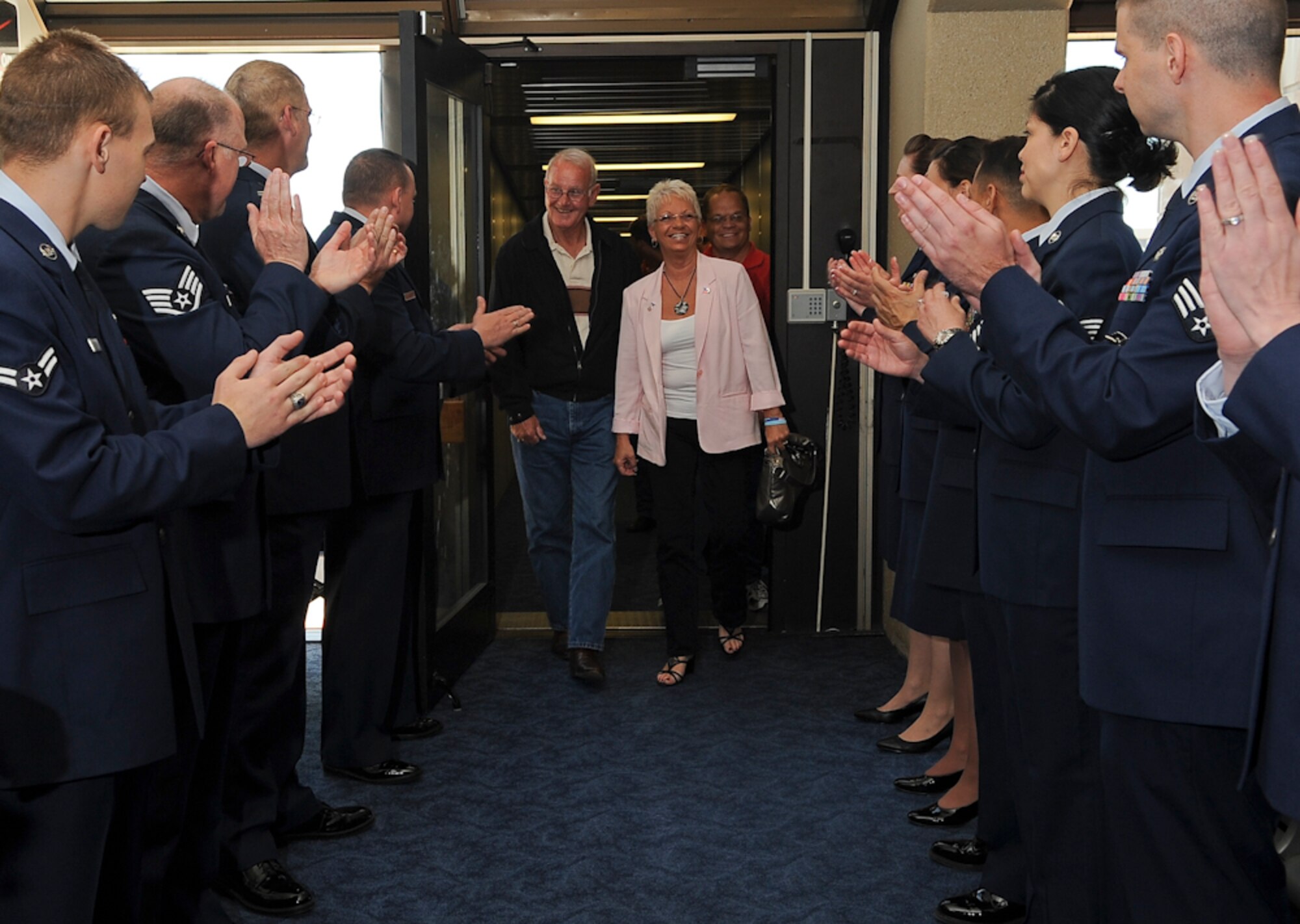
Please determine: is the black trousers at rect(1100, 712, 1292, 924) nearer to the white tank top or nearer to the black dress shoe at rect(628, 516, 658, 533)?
the white tank top

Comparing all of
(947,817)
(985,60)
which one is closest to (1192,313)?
(947,817)

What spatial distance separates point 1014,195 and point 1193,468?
1.05m

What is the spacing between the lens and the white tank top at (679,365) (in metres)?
4.36

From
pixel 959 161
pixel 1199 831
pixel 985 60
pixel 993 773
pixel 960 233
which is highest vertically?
pixel 985 60

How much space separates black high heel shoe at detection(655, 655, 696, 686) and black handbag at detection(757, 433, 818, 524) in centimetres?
59

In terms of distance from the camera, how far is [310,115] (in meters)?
3.04

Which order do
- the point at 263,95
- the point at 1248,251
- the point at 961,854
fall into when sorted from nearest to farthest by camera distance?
the point at 1248,251 < the point at 961,854 < the point at 263,95

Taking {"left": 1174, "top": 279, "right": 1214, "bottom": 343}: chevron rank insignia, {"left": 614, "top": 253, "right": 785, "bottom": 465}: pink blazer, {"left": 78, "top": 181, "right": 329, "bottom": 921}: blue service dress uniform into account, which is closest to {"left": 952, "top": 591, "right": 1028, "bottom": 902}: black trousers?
{"left": 1174, "top": 279, "right": 1214, "bottom": 343}: chevron rank insignia

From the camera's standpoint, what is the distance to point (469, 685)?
4.33m

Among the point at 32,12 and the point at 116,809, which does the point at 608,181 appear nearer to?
the point at 32,12

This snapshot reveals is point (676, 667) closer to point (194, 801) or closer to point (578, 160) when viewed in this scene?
point (578, 160)

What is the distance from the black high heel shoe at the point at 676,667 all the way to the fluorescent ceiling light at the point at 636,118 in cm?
498

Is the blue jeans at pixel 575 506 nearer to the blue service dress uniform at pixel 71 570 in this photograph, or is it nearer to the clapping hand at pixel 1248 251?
the blue service dress uniform at pixel 71 570

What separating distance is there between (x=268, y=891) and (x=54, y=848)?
3.45 ft
